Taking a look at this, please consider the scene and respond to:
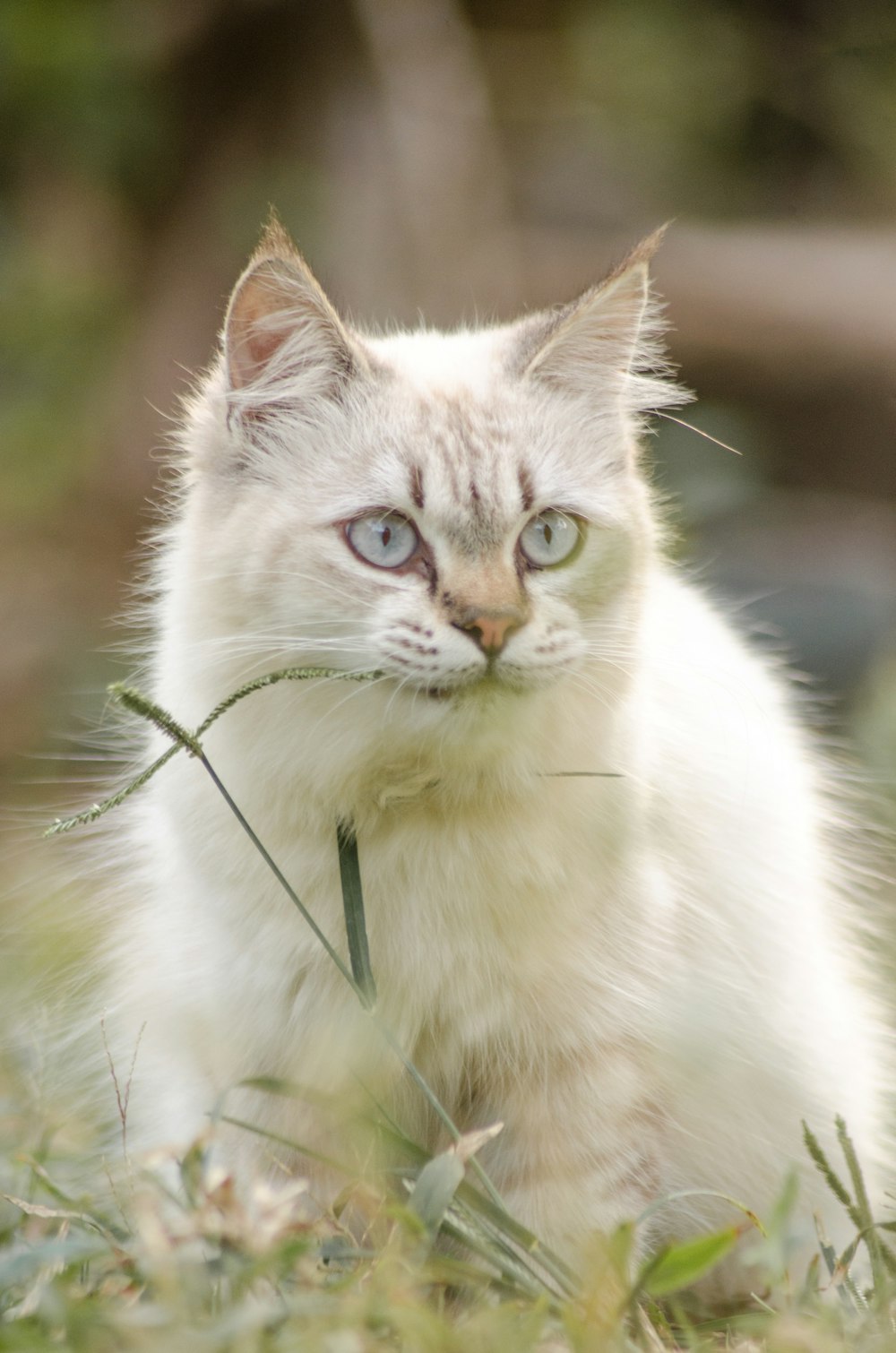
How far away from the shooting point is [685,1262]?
156 centimetres

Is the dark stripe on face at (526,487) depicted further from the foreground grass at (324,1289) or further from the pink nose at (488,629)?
the foreground grass at (324,1289)

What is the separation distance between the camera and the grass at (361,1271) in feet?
4.67

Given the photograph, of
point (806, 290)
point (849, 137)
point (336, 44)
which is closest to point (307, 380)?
point (806, 290)

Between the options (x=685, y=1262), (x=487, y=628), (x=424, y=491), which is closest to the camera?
(x=685, y=1262)

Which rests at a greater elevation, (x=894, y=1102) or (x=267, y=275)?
(x=267, y=275)

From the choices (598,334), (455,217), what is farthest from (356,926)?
(455,217)

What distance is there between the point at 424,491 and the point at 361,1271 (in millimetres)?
1045

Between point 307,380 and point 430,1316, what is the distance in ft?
4.58

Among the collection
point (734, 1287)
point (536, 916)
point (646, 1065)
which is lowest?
point (734, 1287)

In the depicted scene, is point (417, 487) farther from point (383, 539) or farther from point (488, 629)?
point (488, 629)

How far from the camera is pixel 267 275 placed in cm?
215

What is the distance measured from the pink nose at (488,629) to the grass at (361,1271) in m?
0.24

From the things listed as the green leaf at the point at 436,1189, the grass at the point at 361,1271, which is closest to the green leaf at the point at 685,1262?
the grass at the point at 361,1271

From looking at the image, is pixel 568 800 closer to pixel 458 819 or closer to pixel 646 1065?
pixel 458 819
